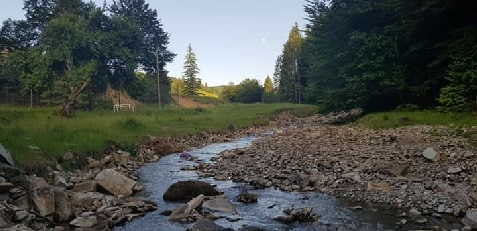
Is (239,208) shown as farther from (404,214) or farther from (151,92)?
(151,92)

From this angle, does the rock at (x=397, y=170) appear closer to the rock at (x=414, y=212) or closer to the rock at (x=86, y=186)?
the rock at (x=414, y=212)

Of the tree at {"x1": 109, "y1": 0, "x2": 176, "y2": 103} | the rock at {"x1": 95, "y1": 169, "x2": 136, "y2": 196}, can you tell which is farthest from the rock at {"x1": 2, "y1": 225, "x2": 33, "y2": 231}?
the tree at {"x1": 109, "y1": 0, "x2": 176, "y2": 103}

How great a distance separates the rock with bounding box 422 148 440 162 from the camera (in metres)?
13.1

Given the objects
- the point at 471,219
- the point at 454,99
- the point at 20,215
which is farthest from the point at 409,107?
the point at 20,215

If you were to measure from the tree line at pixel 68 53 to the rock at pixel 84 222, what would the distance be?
104ft

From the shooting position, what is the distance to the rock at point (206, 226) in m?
8.68

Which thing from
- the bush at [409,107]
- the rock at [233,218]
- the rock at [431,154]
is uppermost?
the bush at [409,107]

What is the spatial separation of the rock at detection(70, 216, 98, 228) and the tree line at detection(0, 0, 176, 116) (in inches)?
1245

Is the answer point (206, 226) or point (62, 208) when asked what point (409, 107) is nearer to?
point (206, 226)

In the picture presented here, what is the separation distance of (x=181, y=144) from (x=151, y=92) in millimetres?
45814

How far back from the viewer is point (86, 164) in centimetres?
1614

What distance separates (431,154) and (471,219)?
5.22 meters

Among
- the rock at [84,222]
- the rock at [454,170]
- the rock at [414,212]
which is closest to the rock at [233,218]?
the rock at [84,222]

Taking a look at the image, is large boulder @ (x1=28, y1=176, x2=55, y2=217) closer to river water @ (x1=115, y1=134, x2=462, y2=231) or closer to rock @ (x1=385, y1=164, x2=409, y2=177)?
river water @ (x1=115, y1=134, x2=462, y2=231)
